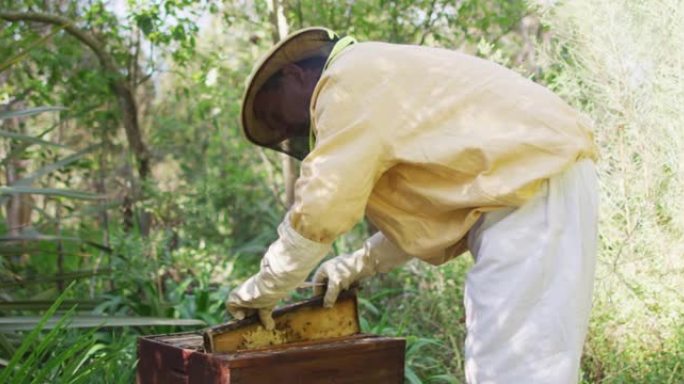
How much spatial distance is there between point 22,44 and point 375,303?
2305mm

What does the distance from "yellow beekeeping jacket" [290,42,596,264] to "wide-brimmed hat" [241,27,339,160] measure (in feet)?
0.54

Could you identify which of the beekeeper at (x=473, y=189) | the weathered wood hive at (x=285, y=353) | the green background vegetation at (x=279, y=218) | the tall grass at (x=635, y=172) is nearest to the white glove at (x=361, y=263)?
the weathered wood hive at (x=285, y=353)

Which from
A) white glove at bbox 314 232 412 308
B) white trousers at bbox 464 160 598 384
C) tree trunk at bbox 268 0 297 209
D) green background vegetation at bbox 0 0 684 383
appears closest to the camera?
white trousers at bbox 464 160 598 384

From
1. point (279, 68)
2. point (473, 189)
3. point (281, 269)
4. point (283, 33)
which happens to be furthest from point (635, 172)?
point (281, 269)

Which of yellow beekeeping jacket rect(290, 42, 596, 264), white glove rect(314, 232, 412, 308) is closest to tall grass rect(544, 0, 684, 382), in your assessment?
white glove rect(314, 232, 412, 308)

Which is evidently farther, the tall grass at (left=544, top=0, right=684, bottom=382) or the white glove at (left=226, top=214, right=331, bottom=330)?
the tall grass at (left=544, top=0, right=684, bottom=382)

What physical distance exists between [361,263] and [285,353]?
47 cm

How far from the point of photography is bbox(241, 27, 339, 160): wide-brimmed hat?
2322 millimetres

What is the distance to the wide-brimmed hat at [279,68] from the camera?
232 centimetres

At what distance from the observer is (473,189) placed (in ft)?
6.94

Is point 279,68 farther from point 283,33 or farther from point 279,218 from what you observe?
point 279,218

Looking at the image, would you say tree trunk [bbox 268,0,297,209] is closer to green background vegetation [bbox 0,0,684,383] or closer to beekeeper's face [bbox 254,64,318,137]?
green background vegetation [bbox 0,0,684,383]

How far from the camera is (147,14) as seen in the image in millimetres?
4488

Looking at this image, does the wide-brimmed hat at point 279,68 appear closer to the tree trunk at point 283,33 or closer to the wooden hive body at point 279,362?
the wooden hive body at point 279,362
